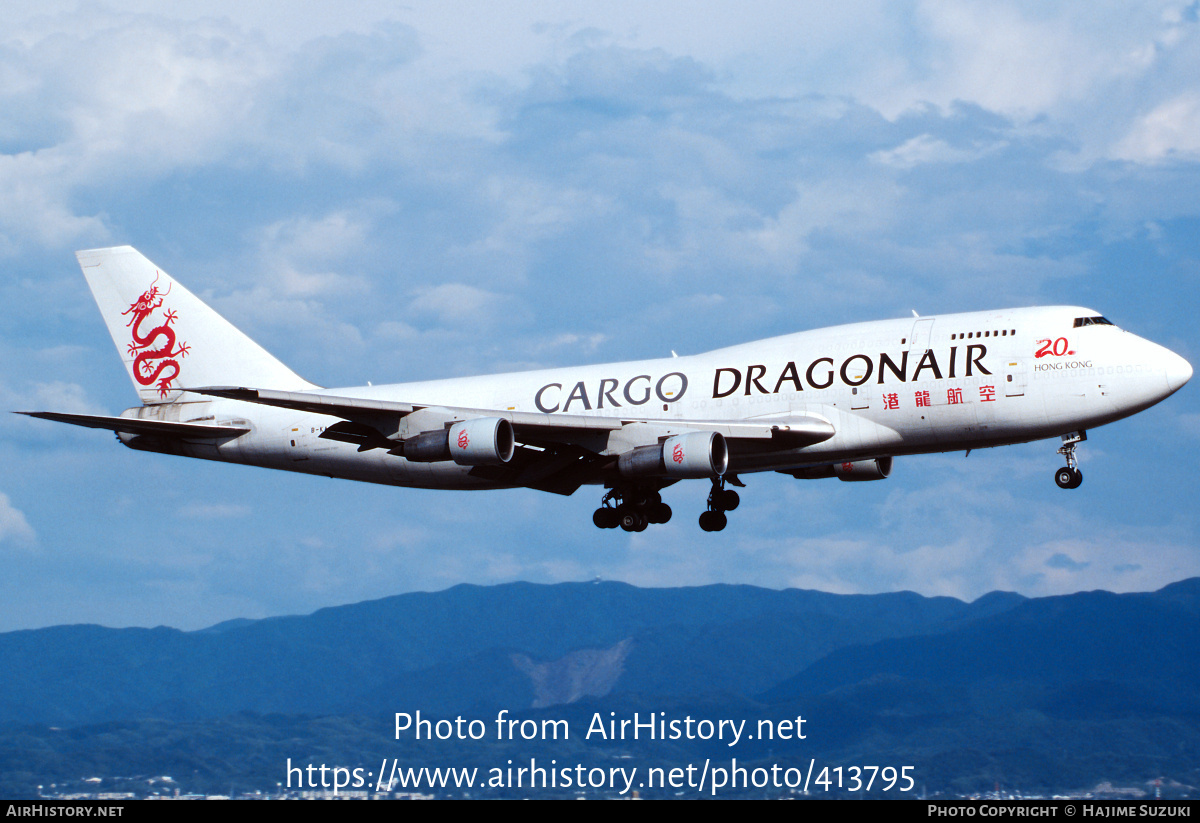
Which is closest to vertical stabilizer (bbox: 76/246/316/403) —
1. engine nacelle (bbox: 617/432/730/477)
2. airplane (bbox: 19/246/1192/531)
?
airplane (bbox: 19/246/1192/531)

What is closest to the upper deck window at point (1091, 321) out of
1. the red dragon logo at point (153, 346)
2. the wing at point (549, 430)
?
the wing at point (549, 430)

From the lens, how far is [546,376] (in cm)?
4422

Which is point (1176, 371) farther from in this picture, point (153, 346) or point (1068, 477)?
point (153, 346)

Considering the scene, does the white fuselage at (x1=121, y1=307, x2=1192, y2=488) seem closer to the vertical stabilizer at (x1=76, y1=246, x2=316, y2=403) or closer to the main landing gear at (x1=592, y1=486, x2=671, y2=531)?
the main landing gear at (x1=592, y1=486, x2=671, y2=531)

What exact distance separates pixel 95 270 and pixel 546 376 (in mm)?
19489

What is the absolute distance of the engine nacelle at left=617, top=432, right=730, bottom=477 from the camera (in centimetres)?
3694

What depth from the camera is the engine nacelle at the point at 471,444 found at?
37219 mm

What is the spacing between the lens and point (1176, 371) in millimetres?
36031

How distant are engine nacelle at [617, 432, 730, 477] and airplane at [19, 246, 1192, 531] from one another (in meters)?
0.05

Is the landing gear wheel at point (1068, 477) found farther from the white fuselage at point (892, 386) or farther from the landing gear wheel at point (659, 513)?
the landing gear wheel at point (659, 513)

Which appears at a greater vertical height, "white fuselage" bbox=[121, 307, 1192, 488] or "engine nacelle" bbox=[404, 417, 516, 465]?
"white fuselage" bbox=[121, 307, 1192, 488]

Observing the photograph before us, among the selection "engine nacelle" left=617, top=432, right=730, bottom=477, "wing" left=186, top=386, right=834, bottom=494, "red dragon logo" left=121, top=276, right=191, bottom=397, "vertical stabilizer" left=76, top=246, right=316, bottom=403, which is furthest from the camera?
"vertical stabilizer" left=76, top=246, right=316, bottom=403
